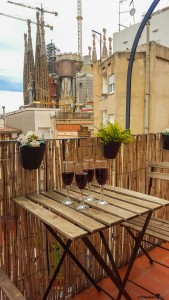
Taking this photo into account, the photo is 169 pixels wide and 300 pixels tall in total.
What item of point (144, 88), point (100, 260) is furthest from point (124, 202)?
point (144, 88)

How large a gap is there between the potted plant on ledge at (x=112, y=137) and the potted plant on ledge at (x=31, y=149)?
0.72 meters

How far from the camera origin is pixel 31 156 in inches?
72.9

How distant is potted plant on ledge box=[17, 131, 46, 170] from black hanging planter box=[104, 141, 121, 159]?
2.42 ft

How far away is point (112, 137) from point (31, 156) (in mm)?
880

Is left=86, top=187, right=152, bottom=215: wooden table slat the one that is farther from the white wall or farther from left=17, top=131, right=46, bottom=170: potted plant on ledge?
the white wall

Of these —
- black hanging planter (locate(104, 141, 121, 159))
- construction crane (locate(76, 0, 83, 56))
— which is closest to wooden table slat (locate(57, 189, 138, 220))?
black hanging planter (locate(104, 141, 121, 159))

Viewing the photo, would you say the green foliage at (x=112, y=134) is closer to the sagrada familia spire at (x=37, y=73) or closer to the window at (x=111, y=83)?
the window at (x=111, y=83)

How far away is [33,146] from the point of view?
181 centimetres

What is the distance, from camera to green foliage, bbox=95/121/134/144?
94.1 inches

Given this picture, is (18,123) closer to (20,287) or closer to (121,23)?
(121,23)

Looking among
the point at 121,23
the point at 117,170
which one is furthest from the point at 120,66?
the point at 117,170

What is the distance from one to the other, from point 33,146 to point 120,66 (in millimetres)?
8924

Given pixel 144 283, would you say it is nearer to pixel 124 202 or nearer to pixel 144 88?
pixel 124 202

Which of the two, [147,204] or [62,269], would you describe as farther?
[62,269]
